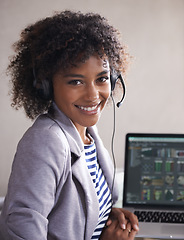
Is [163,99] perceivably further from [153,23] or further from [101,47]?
[101,47]

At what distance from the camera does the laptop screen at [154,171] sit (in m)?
1.32

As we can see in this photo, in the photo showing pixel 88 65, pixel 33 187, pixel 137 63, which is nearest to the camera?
pixel 33 187

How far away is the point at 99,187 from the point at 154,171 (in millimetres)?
251

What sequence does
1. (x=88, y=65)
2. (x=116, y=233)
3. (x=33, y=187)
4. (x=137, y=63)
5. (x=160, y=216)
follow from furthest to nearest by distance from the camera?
1. (x=137, y=63)
2. (x=160, y=216)
3. (x=116, y=233)
4. (x=88, y=65)
5. (x=33, y=187)

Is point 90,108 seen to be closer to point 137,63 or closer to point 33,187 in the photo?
point 33,187

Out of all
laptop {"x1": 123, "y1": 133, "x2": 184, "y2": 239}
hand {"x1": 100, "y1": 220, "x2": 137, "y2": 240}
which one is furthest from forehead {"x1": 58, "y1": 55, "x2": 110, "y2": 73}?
hand {"x1": 100, "y1": 220, "x2": 137, "y2": 240}

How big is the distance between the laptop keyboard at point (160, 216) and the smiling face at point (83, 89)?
1.38 feet

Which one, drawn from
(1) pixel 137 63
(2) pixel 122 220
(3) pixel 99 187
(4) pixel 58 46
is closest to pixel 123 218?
(2) pixel 122 220

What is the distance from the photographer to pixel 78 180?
99 centimetres

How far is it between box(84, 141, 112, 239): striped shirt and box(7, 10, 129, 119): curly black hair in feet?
0.73

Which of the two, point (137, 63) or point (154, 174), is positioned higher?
point (137, 63)

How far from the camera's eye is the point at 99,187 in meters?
1.17

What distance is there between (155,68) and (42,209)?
5.69 ft

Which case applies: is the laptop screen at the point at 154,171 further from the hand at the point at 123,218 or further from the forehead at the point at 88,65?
the forehead at the point at 88,65
